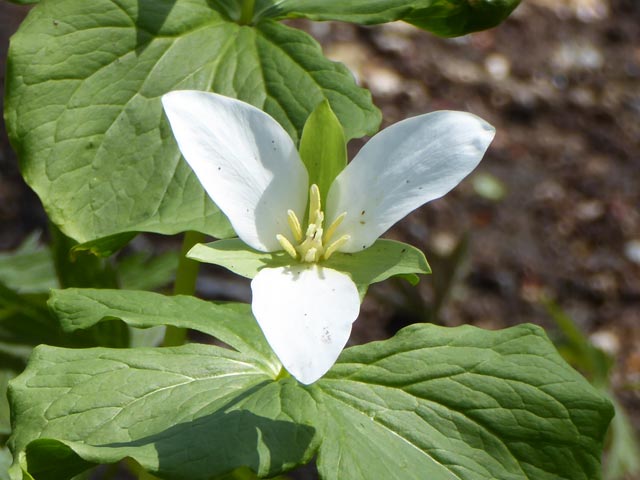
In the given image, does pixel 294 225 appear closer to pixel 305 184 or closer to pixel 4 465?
pixel 305 184

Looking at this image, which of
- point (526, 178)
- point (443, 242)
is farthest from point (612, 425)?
point (526, 178)

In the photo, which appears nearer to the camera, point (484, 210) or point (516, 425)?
point (516, 425)

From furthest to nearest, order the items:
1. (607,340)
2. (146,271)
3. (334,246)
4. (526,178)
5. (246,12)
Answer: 1. (526,178)
2. (607,340)
3. (146,271)
4. (246,12)
5. (334,246)

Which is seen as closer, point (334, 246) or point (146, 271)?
point (334, 246)

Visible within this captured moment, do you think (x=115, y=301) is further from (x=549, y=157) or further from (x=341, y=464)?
(x=549, y=157)

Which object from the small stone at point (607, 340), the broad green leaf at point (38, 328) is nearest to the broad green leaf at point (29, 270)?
the broad green leaf at point (38, 328)

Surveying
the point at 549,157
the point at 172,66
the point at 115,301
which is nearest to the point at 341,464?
the point at 115,301
